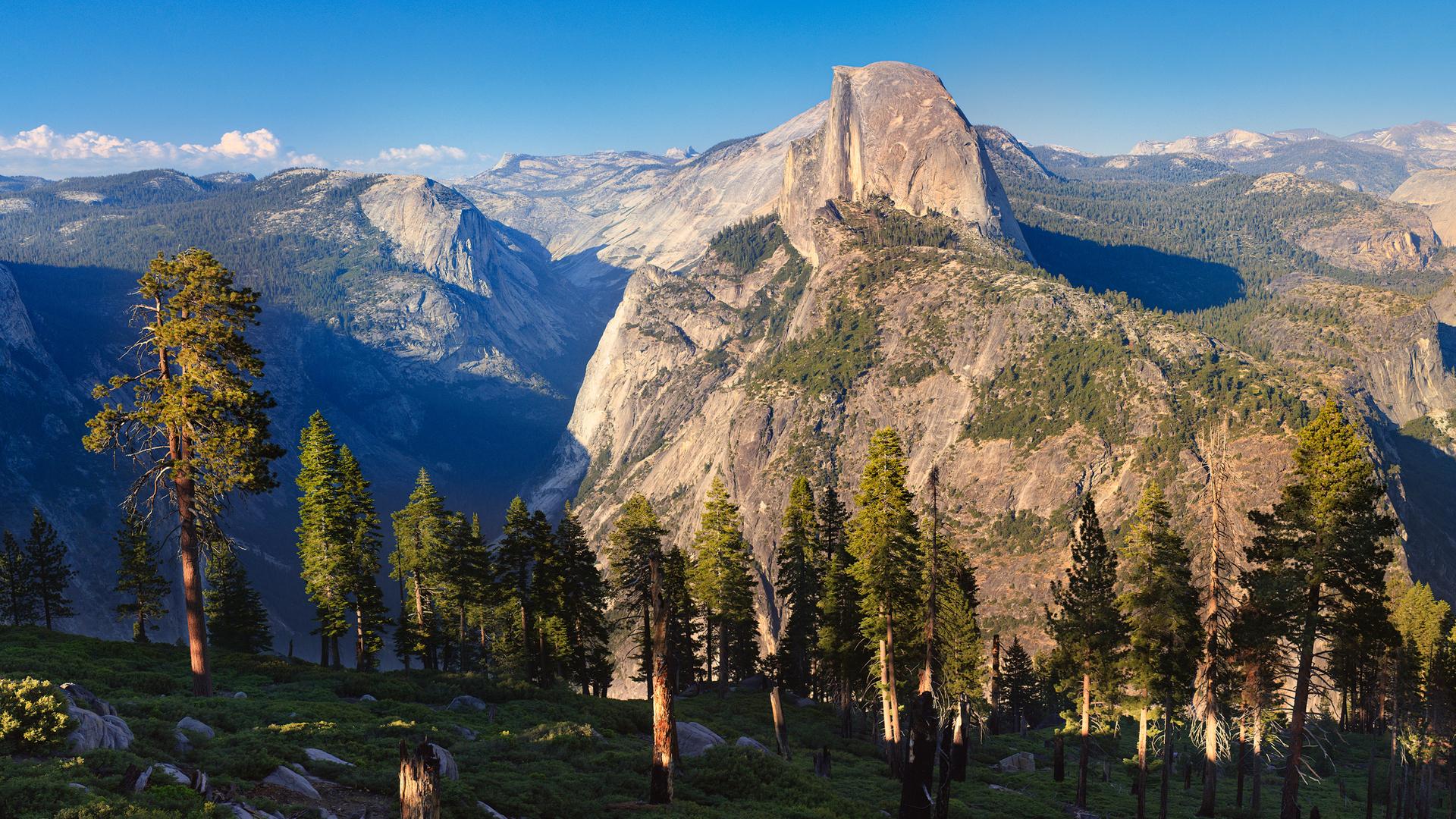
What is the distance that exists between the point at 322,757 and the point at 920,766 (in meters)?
15.0

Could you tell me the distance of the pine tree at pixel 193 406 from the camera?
83.8ft

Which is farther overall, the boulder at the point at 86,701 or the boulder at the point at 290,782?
the boulder at the point at 86,701

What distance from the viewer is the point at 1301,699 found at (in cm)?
2967

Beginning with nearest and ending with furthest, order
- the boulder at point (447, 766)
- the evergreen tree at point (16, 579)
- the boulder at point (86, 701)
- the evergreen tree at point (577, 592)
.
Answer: the boulder at point (86, 701), the boulder at point (447, 766), the evergreen tree at point (577, 592), the evergreen tree at point (16, 579)

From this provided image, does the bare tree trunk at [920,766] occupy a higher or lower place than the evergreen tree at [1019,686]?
higher

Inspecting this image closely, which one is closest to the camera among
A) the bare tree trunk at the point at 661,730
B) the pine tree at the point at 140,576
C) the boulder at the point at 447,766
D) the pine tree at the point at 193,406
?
the boulder at the point at 447,766

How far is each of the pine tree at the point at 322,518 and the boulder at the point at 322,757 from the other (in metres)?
29.3

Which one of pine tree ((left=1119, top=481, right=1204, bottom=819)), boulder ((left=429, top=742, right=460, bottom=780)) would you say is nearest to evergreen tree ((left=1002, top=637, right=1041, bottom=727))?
pine tree ((left=1119, top=481, right=1204, bottom=819))

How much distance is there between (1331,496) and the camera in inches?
1113

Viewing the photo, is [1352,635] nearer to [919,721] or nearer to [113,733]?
[919,721]

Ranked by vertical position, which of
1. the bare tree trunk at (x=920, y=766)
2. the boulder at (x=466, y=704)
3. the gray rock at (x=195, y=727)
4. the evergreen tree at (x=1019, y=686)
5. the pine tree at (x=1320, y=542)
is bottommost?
the evergreen tree at (x=1019, y=686)

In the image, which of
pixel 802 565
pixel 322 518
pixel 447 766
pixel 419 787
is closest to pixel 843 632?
pixel 802 565

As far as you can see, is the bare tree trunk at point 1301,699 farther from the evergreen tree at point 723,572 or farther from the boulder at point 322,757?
the evergreen tree at point 723,572

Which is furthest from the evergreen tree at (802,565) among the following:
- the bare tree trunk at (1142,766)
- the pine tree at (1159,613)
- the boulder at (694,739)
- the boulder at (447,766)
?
the boulder at (447,766)
